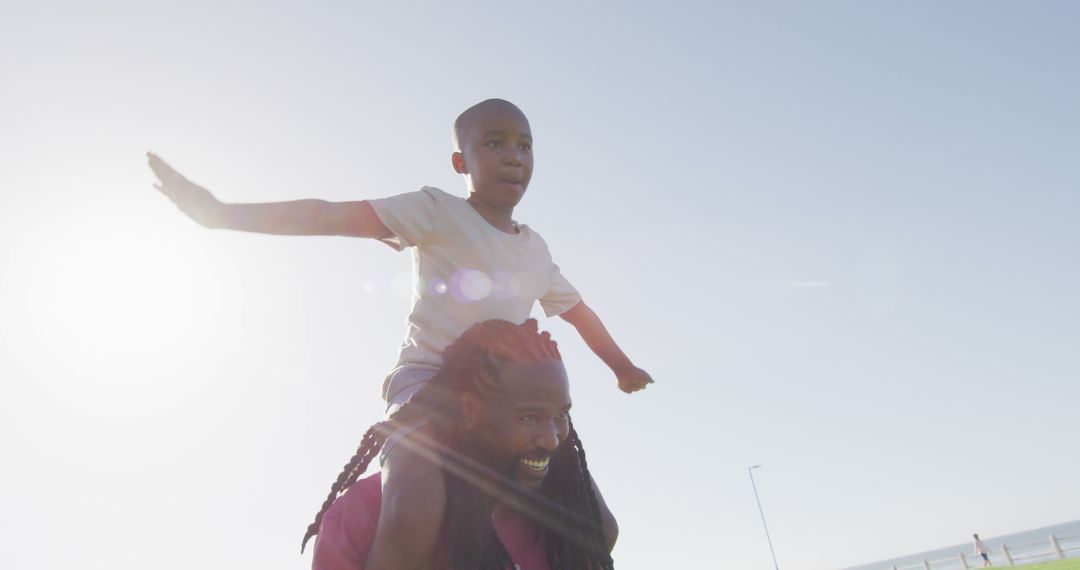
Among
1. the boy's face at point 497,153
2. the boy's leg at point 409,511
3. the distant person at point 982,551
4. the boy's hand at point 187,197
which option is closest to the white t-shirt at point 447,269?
the boy's face at point 497,153

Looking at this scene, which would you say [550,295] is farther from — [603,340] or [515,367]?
[515,367]

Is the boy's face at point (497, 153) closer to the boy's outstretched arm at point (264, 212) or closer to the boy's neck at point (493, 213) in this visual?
the boy's neck at point (493, 213)

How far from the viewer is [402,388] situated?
2775 mm

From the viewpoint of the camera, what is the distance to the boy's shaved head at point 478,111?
3.04 metres

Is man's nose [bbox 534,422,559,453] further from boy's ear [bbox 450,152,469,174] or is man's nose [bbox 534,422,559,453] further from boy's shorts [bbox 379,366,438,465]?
boy's ear [bbox 450,152,469,174]

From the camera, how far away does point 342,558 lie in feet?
7.87

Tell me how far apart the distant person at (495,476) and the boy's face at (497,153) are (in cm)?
59

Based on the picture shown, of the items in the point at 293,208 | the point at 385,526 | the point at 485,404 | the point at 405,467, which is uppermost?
the point at 293,208

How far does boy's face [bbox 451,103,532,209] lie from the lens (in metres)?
3.00

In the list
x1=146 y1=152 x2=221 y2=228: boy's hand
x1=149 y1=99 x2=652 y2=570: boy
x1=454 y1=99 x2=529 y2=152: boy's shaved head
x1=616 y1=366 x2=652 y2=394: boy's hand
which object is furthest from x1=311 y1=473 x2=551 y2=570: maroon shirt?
x1=454 y1=99 x2=529 y2=152: boy's shaved head

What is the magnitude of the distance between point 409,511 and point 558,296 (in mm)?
1338

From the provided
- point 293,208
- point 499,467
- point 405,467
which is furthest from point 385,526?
point 293,208

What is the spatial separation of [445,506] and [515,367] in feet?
1.66

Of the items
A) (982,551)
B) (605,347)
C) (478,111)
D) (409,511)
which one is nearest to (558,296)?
(605,347)
